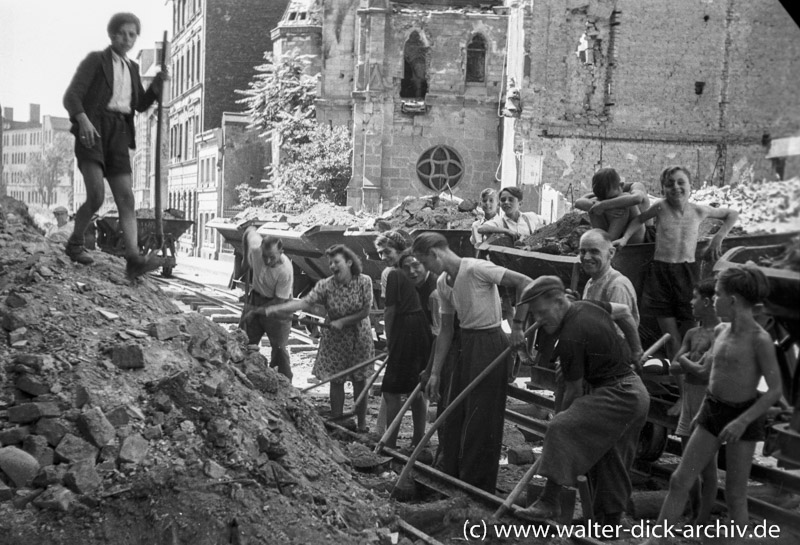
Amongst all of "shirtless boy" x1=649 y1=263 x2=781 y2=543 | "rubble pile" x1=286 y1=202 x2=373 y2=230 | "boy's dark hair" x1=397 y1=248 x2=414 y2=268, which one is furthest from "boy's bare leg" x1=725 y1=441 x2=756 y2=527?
"rubble pile" x1=286 y1=202 x2=373 y2=230

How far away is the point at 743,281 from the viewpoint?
3.31 metres

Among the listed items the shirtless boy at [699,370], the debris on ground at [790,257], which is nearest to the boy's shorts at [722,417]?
the shirtless boy at [699,370]

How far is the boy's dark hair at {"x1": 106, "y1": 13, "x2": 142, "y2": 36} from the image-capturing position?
6.08m

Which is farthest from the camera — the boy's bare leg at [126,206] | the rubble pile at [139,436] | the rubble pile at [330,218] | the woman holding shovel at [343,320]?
the rubble pile at [330,218]

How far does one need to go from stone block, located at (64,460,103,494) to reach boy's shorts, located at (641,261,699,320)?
4.04 meters

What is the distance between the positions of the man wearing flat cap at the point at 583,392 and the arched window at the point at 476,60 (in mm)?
27557

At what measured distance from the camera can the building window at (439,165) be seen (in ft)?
106

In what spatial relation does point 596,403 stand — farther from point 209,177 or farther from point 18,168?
point 209,177

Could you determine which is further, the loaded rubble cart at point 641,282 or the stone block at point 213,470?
the loaded rubble cart at point 641,282

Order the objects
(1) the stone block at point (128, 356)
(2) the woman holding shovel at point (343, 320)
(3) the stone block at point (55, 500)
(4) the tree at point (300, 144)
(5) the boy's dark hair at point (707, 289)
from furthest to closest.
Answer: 1. (4) the tree at point (300, 144)
2. (2) the woman holding shovel at point (343, 320)
3. (1) the stone block at point (128, 356)
4. (5) the boy's dark hair at point (707, 289)
5. (3) the stone block at point (55, 500)

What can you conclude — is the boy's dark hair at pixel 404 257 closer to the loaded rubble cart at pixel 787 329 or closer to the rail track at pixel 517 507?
the rail track at pixel 517 507

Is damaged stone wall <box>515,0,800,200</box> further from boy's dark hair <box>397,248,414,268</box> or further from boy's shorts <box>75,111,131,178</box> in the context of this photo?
boy's shorts <box>75,111,131,178</box>

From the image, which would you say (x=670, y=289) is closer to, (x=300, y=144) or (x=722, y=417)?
(x=722, y=417)

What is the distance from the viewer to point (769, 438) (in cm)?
411
